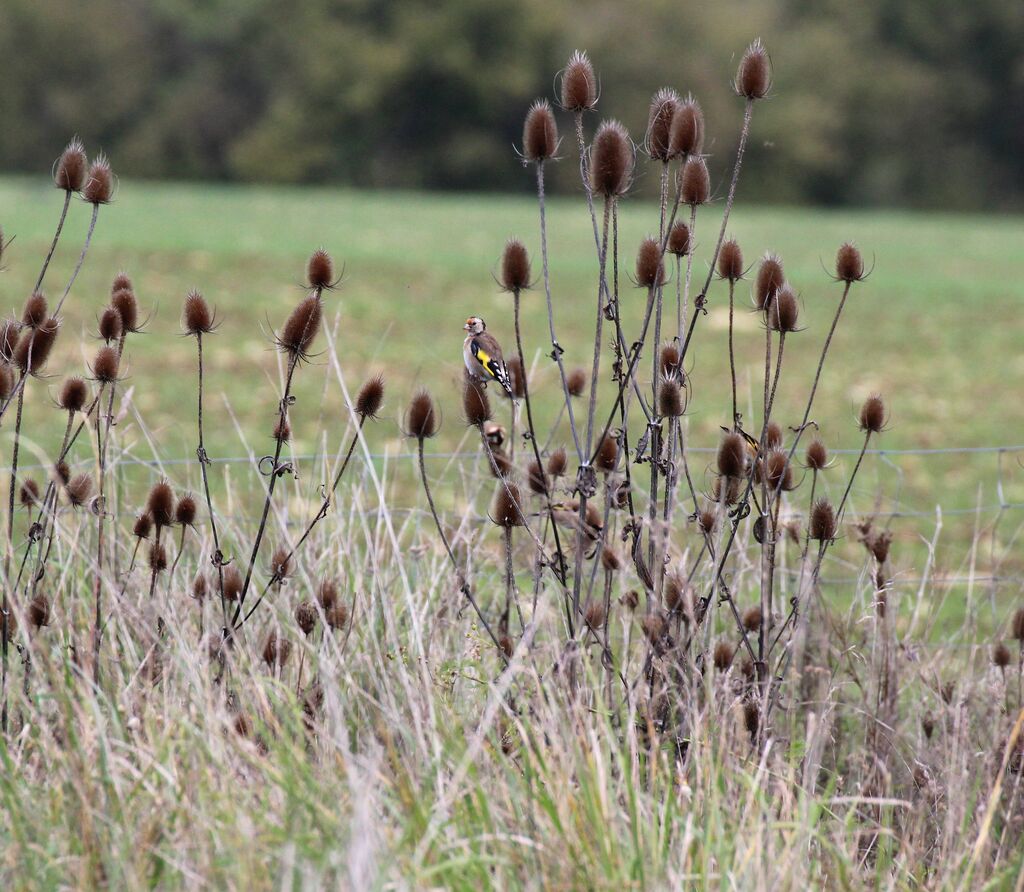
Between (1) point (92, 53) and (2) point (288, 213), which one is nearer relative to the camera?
(2) point (288, 213)

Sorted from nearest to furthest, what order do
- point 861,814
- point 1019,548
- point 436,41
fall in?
point 861,814
point 1019,548
point 436,41

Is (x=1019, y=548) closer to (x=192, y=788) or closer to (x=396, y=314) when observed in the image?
(x=192, y=788)

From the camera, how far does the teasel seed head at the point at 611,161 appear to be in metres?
2.60

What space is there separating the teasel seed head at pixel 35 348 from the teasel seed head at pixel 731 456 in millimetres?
1305

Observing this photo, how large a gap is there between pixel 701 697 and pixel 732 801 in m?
0.59

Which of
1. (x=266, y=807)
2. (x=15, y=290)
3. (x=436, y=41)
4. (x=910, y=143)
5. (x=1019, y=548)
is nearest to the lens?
(x=266, y=807)

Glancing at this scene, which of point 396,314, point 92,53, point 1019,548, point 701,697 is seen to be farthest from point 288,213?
point 92,53

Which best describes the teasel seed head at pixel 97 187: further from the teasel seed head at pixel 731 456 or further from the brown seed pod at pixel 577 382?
the teasel seed head at pixel 731 456

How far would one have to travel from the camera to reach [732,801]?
2.45m

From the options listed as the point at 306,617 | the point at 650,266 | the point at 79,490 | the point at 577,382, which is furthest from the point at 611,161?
the point at 79,490

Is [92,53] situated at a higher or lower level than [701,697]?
higher

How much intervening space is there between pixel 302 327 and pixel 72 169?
55 cm

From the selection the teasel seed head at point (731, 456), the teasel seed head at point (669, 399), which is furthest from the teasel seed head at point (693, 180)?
the teasel seed head at point (731, 456)

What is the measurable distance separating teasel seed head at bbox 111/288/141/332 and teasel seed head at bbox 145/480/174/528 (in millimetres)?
315
